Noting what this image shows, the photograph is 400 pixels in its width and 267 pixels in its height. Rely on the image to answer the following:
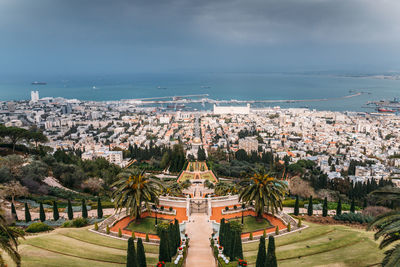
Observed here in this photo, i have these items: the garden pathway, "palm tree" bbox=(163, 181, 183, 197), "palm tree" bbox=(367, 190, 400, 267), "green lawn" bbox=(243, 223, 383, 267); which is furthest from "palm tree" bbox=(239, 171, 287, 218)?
"palm tree" bbox=(367, 190, 400, 267)

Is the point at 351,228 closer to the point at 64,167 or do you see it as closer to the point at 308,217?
the point at 308,217

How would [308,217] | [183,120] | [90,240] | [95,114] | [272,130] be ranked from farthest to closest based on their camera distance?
[95,114] < [183,120] < [272,130] < [308,217] < [90,240]

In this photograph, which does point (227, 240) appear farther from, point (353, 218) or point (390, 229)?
point (353, 218)

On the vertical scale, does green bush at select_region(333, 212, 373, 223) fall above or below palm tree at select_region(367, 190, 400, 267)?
below

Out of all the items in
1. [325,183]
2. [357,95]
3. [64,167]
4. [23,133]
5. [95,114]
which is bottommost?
[325,183]

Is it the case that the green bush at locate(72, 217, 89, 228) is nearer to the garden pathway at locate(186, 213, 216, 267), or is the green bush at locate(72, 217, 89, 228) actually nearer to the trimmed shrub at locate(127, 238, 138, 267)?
the garden pathway at locate(186, 213, 216, 267)

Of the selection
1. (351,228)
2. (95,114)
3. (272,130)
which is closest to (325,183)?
(351,228)

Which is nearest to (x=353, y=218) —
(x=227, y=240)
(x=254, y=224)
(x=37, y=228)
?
(x=254, y=224)

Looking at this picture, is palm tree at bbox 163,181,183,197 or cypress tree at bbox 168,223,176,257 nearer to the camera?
cypress tree at bbox 168,223,176,257
